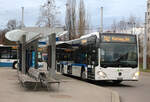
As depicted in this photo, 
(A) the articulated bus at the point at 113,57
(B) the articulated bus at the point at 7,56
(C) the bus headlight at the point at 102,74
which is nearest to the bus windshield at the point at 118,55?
(A) the articulated bus at the point at 113,57

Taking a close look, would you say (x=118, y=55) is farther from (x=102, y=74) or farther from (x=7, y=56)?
(x=7, y=56)

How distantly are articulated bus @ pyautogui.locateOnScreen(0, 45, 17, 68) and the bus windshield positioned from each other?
2057 cm

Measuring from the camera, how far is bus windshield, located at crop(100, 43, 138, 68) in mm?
16812

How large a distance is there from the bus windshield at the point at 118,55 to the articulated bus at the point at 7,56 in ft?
67.5

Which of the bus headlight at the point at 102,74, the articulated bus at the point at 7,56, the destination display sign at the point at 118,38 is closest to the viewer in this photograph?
the bus headlight at the point at 102,74

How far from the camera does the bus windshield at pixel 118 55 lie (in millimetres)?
16812

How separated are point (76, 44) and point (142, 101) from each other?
10683mm

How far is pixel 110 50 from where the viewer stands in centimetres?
1697

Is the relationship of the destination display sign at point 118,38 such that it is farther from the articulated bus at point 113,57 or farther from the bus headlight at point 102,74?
the bus headlight at point 102,74

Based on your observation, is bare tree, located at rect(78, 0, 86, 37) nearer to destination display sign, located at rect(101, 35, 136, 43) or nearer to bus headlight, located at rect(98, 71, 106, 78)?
destination display sign, located at rect(101, 35, 136, 43)

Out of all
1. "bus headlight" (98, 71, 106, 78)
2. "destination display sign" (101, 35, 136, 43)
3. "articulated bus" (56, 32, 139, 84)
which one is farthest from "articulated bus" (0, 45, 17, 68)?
"bus headlight" (98, 71, 106, 78)

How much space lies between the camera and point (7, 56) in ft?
117

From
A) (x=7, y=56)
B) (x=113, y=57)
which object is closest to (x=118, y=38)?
(x=113, y=57)

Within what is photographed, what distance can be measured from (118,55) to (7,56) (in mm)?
21594
